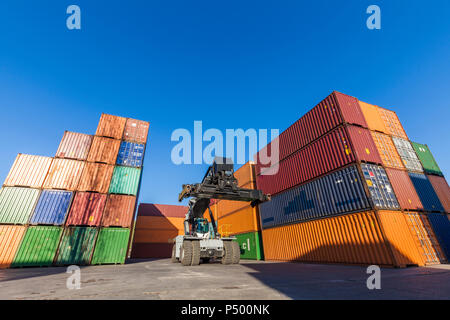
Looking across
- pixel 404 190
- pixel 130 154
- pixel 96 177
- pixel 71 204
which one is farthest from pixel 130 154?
pixel 404 190

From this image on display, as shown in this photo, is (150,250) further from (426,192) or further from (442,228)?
(426,192)

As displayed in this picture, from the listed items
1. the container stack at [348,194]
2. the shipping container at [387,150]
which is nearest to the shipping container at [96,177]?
the container stack at [348,194]

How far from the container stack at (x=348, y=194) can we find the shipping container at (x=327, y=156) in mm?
54

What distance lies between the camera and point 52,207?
1439 cm

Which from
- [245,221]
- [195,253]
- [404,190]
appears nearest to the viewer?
[404,190]

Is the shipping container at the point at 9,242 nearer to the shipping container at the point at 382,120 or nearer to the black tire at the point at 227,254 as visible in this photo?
the black tire at the point at 227,254

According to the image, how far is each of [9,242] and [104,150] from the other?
28.8 ft

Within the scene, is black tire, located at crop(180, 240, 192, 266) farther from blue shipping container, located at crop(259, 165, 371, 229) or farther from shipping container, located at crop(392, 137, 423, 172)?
shipping container, located at crop(392, 137, 423, 172)

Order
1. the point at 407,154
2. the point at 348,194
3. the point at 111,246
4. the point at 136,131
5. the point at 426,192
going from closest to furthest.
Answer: the point at 348,194, the point at 426,192, the point at 407,154, the point at 111,246, the point at 136,131

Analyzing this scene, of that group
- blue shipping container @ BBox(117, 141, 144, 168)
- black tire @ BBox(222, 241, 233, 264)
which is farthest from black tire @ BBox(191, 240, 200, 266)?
blue shipping container @ BBox(117, 141, 144, 168)

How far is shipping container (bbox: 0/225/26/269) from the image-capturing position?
1247 centimetres

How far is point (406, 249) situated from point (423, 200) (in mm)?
4336

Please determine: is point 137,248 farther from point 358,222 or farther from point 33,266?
point 358,222
